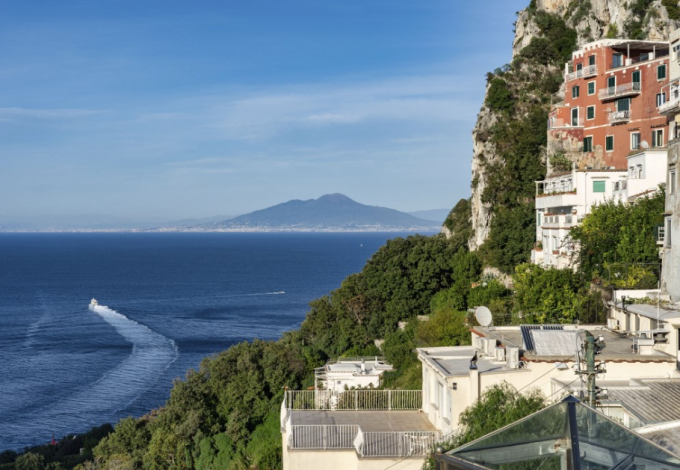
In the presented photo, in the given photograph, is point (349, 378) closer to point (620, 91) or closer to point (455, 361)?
point (455, 361)

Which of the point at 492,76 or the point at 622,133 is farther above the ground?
the point at 492,76

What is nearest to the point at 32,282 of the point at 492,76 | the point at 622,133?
the point at 492,76

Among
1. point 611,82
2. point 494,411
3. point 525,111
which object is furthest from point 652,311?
point 525,111

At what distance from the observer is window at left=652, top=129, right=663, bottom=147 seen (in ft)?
133

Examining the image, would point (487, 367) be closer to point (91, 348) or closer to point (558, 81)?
point (558, 81)

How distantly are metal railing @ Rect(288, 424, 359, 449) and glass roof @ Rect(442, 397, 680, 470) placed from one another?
510 inches

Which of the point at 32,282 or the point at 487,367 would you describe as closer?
the point at 487,367

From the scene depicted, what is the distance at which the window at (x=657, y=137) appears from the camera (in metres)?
40.7

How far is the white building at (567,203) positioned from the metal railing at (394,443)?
831 inches

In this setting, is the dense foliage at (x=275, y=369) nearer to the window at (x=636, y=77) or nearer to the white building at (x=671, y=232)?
the white building at (x=671, y=232)

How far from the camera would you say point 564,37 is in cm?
5784

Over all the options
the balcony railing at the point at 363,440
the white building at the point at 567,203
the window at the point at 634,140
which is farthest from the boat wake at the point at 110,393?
the window at the point at 634,140

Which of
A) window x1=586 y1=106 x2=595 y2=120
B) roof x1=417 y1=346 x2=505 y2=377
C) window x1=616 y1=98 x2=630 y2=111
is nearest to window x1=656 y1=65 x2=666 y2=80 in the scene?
window x1=616 y1=98 x2=630 y2=111

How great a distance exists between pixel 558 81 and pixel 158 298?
72746 mm
